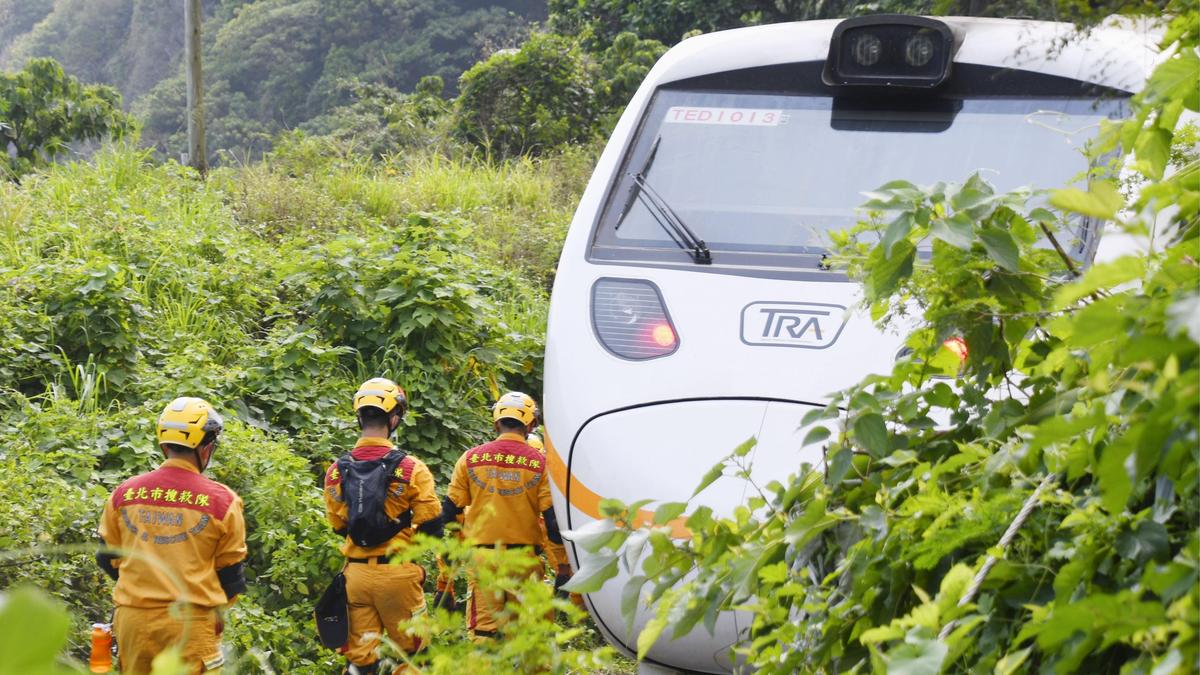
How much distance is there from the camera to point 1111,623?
1.38 m

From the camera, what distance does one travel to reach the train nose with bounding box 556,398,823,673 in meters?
3.73

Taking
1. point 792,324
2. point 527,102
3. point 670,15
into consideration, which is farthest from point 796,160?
point 670,15

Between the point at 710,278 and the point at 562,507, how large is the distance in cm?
89

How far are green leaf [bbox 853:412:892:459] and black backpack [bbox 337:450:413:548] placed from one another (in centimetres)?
404

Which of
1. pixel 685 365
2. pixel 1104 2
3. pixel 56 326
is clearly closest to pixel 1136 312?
pixel 1104 2

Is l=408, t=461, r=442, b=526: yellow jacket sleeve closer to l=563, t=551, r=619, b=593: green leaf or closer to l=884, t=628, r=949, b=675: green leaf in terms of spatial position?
l=563, t=551, r=619, b=593: green leaf

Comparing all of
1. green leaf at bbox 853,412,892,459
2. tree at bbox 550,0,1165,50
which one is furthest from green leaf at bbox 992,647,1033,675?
tree at bbox 550,0,1165,50

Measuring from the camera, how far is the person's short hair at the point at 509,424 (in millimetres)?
6539

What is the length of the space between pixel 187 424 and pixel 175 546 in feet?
1.62

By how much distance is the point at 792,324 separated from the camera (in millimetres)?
4152

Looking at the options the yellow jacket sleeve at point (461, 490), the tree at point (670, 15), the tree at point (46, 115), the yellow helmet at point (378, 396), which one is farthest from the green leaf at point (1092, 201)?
the tree at point (46, 115)

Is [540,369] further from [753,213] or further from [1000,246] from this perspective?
[1000,246]

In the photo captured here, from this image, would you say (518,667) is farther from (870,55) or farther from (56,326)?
(56,326)

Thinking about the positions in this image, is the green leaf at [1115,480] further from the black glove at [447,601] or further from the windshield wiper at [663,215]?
the windshield wiper at [663,215]
